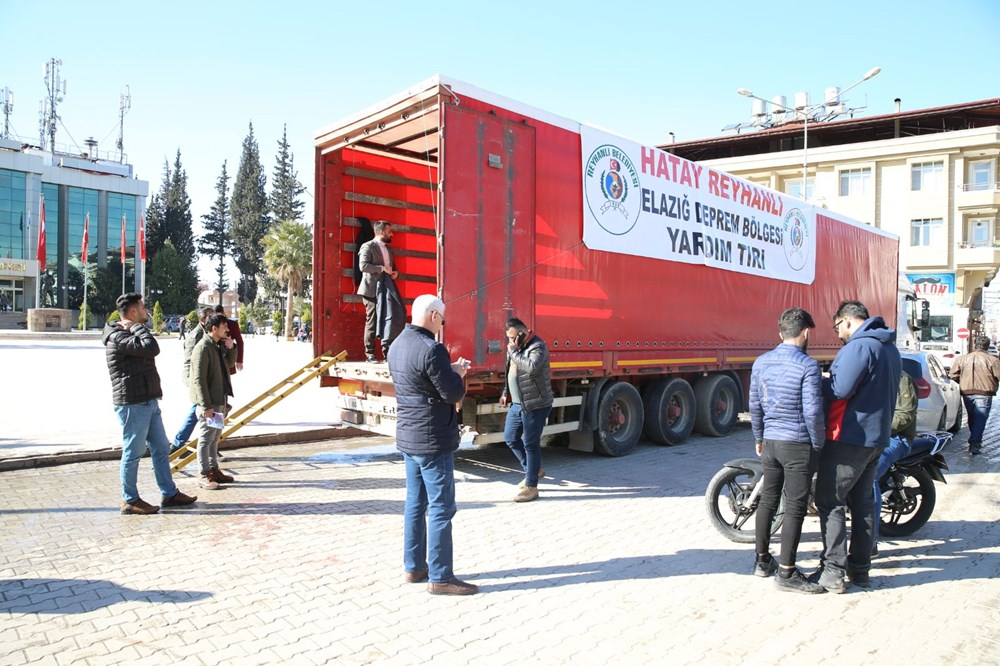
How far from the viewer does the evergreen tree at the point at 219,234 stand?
248 feet

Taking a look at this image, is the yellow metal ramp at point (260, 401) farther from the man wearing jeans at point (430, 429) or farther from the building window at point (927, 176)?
the building window at point (927, 176)

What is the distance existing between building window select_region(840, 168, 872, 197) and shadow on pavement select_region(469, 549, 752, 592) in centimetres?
4139

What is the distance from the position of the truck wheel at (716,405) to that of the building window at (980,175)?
35.7 metres

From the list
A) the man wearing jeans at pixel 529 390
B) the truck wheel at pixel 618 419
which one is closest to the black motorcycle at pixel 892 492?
the man wearing jeans at pixel 529 390

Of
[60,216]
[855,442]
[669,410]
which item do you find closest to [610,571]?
[855,442]

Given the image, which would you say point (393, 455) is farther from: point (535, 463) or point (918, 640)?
point (918, 640)

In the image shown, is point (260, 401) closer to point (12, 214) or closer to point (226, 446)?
point (226, 446)

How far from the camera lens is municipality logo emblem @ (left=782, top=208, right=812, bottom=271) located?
11.6 metres

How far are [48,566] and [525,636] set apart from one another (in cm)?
329

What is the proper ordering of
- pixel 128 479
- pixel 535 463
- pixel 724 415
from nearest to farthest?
pixel 128 479 < pixel 535 463 < pixel 724 415

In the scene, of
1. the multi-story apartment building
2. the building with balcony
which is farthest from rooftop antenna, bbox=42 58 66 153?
the multi-story apartment building

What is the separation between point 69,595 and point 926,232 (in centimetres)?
4414

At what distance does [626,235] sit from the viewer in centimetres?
851

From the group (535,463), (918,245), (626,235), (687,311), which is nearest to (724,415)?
(687,311)
